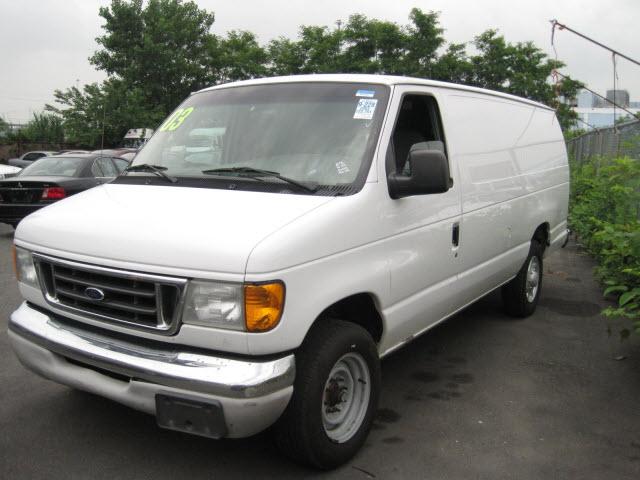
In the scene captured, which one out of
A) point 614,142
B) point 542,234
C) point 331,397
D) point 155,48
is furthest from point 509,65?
point 331,397

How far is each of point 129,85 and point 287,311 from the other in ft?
118

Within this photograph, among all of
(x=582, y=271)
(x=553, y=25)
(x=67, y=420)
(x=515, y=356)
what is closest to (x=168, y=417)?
(x=67, y=420)

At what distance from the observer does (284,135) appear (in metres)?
3.62

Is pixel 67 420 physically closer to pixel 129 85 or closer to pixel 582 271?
pixel 582 271

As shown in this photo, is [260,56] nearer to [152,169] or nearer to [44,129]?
[44,129]

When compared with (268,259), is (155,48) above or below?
above

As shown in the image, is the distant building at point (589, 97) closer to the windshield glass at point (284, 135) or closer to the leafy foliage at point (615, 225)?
the leafy foliage at point (615, 225)

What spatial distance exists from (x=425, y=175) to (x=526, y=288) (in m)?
3.16

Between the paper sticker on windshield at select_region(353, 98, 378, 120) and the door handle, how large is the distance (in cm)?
107

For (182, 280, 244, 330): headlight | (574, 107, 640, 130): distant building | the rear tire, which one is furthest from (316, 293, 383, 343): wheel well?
(574, 107, 640, 130): distant building

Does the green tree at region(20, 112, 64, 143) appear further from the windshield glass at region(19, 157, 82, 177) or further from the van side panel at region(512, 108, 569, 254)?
the van side panel at region(512, 108, 569, 254)

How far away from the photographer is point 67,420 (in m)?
3.73

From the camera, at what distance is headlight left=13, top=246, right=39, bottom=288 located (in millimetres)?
3318

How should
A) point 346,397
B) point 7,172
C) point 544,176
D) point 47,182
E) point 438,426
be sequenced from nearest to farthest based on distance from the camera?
point 346,397 < point 438,426 < point 544,176 < point 47,182 < point 7,172
